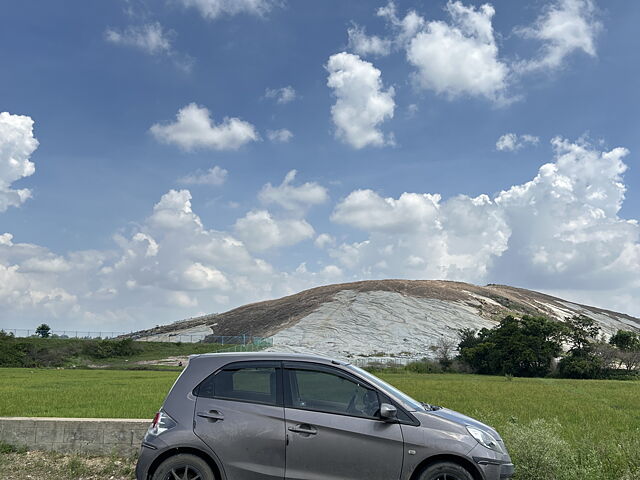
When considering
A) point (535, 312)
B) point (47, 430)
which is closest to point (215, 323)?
point (535, 312)

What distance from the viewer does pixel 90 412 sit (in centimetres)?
1598

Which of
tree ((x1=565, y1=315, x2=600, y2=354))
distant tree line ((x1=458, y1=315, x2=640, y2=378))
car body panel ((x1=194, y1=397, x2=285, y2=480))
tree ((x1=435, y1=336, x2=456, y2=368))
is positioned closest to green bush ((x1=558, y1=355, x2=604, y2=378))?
distant tree line ((x1=458, y1=315, x2=640, y2=378))

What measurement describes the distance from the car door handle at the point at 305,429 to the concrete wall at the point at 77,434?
4331 millimetres

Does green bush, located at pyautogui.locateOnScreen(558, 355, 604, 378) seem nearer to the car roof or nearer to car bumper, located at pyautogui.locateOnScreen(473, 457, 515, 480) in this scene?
car bumper, located at pyautogui.locateOnScreen(473, 457, 515, 480)

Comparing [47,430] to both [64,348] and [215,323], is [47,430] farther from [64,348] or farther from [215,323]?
[215,323]

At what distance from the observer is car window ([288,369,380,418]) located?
279 inches

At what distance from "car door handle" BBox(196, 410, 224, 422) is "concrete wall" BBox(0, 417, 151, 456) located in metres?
3.52

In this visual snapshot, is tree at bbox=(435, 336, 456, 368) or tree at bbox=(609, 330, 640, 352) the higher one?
tree at bbox=(609, 330, 640, 352)

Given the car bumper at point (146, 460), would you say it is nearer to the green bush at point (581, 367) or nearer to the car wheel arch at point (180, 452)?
the car wheel arch at point (180, 452)

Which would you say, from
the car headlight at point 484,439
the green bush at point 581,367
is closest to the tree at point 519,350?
the green bush at point 581,367

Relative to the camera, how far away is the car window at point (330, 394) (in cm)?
710

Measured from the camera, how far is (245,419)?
23.3 feet

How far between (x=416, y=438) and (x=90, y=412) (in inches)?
483

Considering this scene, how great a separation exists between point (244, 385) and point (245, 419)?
1.55 ft
